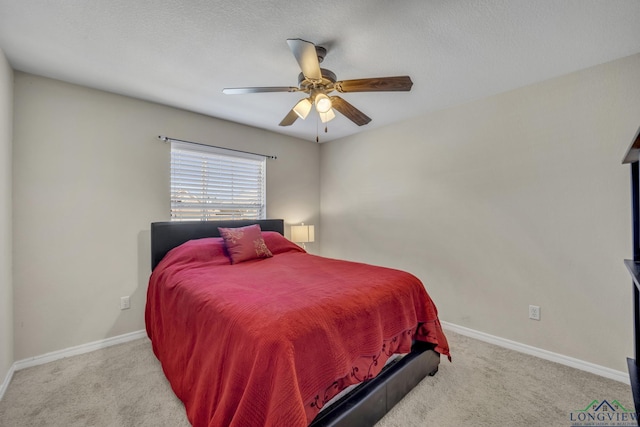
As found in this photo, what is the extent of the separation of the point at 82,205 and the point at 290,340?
249 cm

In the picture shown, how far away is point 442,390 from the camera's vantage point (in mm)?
1860

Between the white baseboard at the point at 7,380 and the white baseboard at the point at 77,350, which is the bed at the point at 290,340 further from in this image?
the white baseboard at the point at 7,380

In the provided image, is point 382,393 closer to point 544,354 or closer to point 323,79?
point 544,354

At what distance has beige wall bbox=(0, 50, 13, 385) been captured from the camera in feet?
6.13

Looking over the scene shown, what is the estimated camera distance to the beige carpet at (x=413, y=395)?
1.60 metres

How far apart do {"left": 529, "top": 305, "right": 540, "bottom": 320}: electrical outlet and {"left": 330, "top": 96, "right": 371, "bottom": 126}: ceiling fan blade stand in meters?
2.22

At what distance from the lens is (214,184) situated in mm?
3299

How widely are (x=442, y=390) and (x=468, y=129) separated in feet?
7.97

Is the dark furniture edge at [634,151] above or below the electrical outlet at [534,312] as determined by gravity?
above

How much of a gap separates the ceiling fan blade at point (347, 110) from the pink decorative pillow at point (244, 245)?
5.10 ft

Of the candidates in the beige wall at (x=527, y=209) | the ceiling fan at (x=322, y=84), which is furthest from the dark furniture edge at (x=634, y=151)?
the ceiling fan at (x=322, y=84)

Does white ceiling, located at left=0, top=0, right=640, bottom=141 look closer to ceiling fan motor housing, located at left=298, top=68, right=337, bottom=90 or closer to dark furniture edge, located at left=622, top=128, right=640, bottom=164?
ceiling fan motor housing, located at left=298, top=68, right=337, bottom=90

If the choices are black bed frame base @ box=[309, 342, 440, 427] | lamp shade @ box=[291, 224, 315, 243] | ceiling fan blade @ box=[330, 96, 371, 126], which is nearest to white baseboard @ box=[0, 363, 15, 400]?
black bed frame base @ box=[309, 342, 440, 427]

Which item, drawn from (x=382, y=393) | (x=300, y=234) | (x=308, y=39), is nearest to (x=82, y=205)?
(x=300, y=234)
